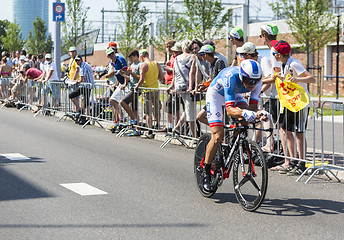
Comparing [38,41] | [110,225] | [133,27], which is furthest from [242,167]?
[38,41]

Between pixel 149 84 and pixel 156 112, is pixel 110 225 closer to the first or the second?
pixel 156 112

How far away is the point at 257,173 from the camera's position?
658cm

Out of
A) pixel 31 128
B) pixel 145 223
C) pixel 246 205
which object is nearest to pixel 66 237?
pixel 145 223

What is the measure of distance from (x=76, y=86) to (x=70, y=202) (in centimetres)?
1077

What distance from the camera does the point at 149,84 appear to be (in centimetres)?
1419

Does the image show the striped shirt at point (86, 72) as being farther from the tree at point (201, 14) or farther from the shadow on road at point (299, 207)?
the tree at point (201, 14)

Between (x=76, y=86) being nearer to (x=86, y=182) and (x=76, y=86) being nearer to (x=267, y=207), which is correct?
(x=86, y=182)

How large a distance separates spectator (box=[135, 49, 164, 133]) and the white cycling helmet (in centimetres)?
699

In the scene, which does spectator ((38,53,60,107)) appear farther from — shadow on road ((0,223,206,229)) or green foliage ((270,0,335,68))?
shadow on road ((0,223,206,229))

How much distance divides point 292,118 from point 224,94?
253 centimetres

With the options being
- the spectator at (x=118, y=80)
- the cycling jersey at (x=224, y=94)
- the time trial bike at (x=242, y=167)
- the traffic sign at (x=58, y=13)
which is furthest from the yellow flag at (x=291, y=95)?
the traffic sign at (x=58, y=13)

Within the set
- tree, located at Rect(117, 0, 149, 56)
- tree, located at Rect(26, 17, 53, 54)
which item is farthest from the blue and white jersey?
tree, located at Rect(26, 17, 53, 54)

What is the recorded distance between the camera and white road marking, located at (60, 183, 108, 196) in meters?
7.59

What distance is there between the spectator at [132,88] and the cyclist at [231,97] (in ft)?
23.2
